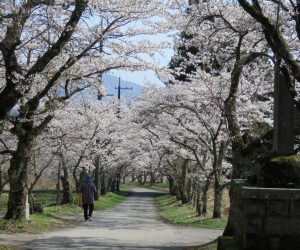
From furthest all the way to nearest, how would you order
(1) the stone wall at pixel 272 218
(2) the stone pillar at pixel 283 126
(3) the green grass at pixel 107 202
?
(3) the green grass at pixel 107 202
(2) the stone pillar at pixel 283 126
(1) the stone wall at pixel 272 218

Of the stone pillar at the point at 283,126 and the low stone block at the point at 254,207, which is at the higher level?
the stone pillar at the point at 283,126

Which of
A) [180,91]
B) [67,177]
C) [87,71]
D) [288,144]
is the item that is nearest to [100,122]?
[67,177]

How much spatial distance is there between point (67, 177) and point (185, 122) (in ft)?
27.3

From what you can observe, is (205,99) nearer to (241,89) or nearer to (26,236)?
(241,89)

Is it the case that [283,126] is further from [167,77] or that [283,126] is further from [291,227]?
[167,77]

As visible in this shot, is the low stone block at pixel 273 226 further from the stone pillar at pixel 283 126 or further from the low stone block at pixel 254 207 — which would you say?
the stone pillar at pixel 283 126

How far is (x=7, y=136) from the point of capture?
81.4ft

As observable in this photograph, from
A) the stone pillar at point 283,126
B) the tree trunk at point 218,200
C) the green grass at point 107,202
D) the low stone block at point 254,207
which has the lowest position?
the green grass at point 107,202

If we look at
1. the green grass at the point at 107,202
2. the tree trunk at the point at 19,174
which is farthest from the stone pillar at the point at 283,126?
the green grass at the point at 107,202

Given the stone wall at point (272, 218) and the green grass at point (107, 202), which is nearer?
the stone wall at point (272, 218)

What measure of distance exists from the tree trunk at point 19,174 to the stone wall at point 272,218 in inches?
401

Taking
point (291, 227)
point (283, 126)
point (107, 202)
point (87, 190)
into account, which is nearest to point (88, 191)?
point (87, 190)

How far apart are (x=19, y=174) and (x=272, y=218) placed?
1061 cm

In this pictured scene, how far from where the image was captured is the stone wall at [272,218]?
6762mm
